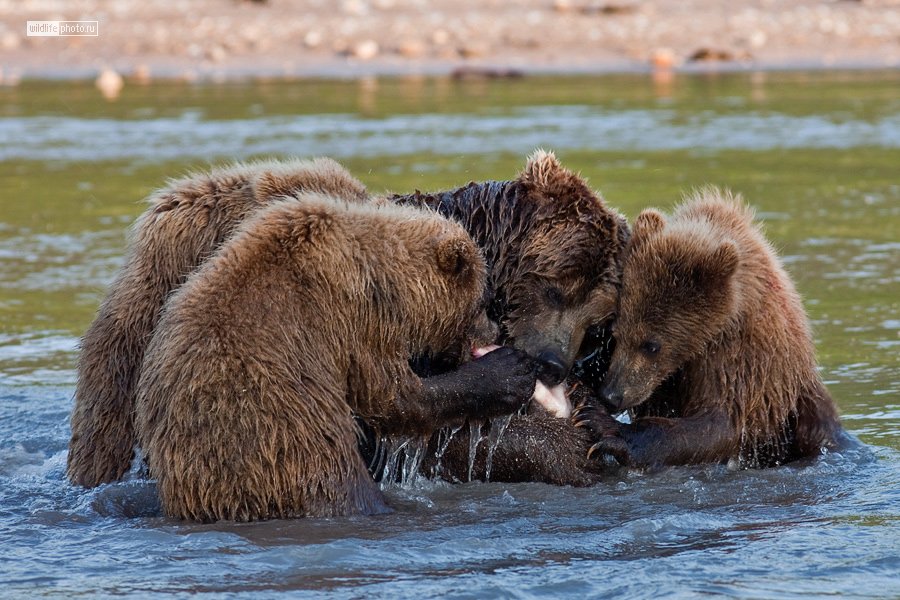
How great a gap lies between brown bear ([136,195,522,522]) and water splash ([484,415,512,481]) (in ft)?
1.44

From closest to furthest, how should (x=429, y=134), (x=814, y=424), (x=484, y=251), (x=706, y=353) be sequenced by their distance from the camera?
(x=706, y=353)
(x=484, y=251)
(x=814, y=424)
(x=429, y=134)

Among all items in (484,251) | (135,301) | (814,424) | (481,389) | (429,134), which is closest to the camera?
(481,389)

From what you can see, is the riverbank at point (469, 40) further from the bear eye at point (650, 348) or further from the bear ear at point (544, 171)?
the bear eye at point (650, 348)

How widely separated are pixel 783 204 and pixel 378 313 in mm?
8533

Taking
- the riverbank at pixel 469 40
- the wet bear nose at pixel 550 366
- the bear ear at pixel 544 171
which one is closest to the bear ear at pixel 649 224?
the bear ear at pixel 544 171

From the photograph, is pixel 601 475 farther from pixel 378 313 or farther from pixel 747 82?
pixel 747 82

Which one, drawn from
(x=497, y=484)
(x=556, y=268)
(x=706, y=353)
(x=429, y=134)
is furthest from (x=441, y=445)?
(x=429, y=134)

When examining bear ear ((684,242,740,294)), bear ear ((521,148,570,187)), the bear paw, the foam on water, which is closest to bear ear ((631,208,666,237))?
bear ear ((684,242,740,294))

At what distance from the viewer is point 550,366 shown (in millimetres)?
6520

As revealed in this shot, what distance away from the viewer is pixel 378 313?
5.98m

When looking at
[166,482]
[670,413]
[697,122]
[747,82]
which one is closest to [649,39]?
[747,82]

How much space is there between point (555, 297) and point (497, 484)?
90cm

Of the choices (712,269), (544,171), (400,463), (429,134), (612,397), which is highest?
(429,134)

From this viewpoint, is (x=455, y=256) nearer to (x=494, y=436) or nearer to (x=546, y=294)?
(x=546, y=294)
